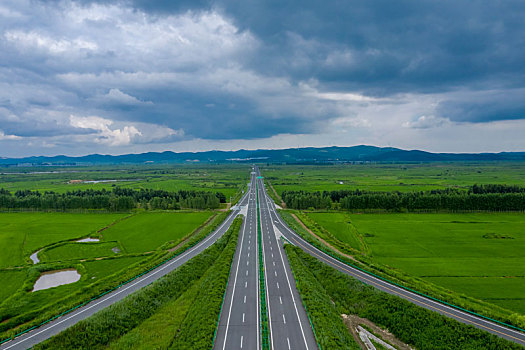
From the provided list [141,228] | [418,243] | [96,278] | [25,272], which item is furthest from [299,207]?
[25,272]

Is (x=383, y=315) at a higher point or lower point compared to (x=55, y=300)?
higher

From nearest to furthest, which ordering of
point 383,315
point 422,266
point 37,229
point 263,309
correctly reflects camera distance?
point 383,315 → point 263,309 → point 422,266 → point 37,229

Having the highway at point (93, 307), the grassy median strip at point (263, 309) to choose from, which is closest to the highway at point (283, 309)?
the grassy median strip at point (263, 309)

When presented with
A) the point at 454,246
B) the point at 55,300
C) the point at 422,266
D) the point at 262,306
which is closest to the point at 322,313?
the point at 262,306

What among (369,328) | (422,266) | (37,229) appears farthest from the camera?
(37,229)

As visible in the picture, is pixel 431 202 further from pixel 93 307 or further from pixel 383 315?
pixel 93 307

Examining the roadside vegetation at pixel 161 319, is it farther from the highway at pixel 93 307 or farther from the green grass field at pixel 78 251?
the green grass field at pixel 78 251

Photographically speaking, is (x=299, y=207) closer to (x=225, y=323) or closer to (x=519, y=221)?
(x=519, y=221)
